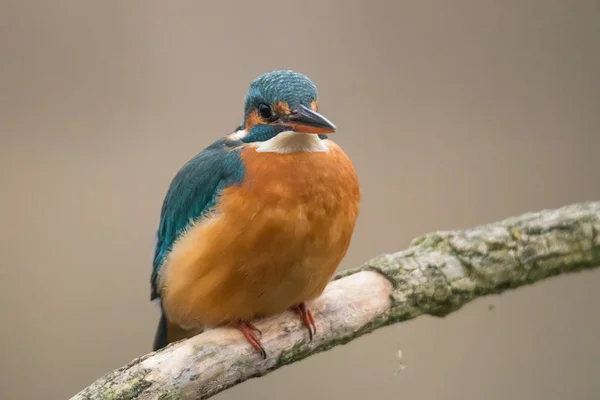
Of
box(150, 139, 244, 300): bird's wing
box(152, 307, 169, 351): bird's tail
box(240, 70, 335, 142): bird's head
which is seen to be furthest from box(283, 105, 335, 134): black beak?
box(152, 307, 169, 351): bird's tail

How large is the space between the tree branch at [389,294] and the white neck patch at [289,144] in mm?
453

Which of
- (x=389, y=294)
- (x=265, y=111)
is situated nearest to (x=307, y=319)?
(x=389, y=294)

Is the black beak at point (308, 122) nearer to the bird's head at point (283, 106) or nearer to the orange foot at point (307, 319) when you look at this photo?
the bird's head at point (283, 106)

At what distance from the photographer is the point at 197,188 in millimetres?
1535

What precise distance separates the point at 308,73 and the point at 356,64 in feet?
0.76

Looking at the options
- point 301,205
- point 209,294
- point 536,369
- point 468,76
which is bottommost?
point 536,369

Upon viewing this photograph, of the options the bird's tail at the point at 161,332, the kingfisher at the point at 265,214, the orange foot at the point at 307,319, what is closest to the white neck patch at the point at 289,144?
the kingfisher at the point at 265,214

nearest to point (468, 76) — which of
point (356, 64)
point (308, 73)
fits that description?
point (356, 64)

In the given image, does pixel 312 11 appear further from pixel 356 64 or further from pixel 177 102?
pixel 177 102

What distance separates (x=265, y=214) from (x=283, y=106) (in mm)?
257

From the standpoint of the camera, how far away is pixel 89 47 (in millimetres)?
2607

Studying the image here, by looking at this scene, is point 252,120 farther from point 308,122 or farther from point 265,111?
point 308,122

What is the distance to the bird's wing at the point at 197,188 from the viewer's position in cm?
148

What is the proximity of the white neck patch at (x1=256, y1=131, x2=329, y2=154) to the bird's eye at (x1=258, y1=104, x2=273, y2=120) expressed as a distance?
5cm
